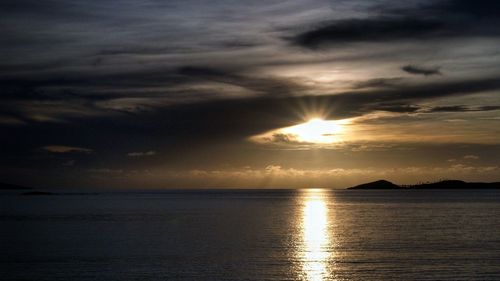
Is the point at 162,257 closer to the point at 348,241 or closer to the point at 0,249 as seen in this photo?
the point at 0,249

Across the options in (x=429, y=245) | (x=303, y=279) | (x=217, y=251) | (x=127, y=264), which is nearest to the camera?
(x=303, y=279)

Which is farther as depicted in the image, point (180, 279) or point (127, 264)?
point (127, 264)

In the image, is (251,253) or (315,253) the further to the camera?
(315,253)

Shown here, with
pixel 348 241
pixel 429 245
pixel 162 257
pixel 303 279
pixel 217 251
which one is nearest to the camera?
pixel 303 279

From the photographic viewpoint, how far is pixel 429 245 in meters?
72.4

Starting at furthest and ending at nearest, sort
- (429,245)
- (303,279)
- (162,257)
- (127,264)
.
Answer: (429,245), (162,257), (127,264), (303,279)

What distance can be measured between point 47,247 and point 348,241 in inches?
1558

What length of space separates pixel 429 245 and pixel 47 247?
48160mm

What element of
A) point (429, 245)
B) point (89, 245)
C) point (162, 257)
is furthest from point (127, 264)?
point (429, 245)

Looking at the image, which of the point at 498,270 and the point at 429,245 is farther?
the point at 429,245

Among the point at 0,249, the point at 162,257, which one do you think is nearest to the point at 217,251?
the point at 162,257

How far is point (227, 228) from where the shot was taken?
101125mm

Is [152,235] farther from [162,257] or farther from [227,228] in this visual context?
[162,257]

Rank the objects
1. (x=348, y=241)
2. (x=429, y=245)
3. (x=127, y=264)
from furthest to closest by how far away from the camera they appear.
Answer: (x=348, y=241) → (x=429, y=245) → (x=127, y=264)
